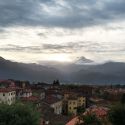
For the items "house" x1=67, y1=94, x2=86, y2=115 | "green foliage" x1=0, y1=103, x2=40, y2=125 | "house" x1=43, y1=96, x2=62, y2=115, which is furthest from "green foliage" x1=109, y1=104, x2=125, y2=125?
"house" x1=67, y1=94, x2=86, y2=115

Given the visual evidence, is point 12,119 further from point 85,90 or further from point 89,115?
point 85,90

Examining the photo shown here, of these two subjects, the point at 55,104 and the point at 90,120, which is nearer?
the point at 90,120

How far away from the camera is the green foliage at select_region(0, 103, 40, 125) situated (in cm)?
4947

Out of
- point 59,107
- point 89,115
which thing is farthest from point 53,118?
point 89,115

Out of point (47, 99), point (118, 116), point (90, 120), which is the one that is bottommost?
point (90, 120)

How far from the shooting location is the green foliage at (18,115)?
4947 centimetres

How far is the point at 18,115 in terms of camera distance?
1980 inches

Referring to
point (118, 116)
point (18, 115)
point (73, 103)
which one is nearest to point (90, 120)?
point (118, 116)

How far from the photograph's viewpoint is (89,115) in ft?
146

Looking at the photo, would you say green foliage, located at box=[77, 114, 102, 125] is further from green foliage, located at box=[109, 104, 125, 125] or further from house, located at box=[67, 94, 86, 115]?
house, located at box=[67, 94, 86, 115]

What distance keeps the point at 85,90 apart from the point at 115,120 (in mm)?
104829

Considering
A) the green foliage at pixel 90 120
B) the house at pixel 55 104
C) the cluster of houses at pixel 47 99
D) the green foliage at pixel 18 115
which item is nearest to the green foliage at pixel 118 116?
the green foliage at pixel 90 120

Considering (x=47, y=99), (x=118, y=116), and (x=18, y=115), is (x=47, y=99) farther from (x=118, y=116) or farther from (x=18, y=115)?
Result: (x=118, y=116)

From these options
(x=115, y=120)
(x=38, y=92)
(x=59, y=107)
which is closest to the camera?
(x=115, y=120)
